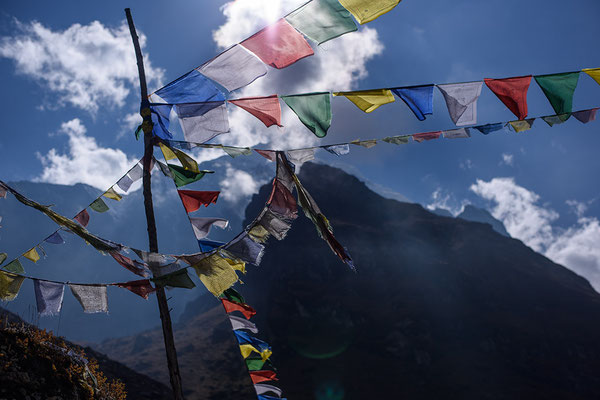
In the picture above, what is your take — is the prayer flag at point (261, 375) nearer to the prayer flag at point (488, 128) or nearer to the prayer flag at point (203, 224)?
the prayer flag at point (203, 224)

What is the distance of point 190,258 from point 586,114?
8067 mm

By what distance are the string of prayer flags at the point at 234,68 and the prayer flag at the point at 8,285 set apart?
4108 millimetres

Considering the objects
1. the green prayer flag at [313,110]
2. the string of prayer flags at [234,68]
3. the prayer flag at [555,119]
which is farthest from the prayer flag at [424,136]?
the string of prayer flags at [234,68]

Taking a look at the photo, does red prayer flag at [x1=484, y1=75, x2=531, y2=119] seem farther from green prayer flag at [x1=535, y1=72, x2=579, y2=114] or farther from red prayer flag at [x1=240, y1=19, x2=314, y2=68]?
red prayer flag at [x1=240, y1=19, x2=314, y2=68]

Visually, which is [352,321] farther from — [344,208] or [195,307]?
[195,307]

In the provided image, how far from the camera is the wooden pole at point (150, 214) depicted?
17.5ft

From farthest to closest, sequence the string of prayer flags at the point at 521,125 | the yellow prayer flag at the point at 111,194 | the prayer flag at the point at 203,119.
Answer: the yellow prayer flag at the point at 111,194
the string of prayer flags at the point at 521,125
the prayer flag at the point at 203,119

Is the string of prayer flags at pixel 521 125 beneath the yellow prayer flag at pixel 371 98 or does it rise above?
above

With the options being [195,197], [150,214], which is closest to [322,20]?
[195,197]

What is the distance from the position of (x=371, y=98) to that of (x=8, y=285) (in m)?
6.07

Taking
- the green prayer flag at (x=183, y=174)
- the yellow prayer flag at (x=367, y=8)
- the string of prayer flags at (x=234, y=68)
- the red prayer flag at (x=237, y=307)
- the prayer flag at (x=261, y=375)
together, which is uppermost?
the string of prayer flags at (x=234, y=68)

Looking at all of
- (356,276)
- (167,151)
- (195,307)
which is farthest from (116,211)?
(167,151)

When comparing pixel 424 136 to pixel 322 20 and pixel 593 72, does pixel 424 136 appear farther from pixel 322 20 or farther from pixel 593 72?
pixel 322 20

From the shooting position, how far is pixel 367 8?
165 inches
